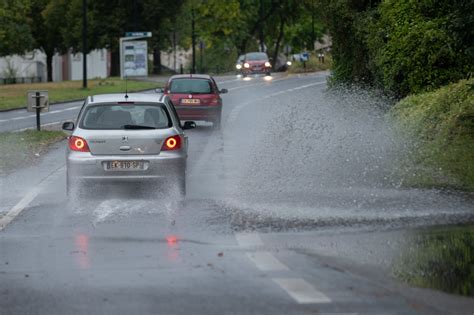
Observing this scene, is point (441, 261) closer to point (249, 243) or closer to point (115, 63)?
point (249, 243)

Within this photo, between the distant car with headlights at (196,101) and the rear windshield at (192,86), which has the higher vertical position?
the rear windshield at (192,86)

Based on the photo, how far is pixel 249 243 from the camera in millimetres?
11555

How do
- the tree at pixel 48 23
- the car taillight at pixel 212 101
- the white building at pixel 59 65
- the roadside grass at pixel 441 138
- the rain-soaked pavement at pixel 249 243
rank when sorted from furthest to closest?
the white building at pixel 59 65 < the tree at pixel 48 23 < the car taillight at pixel 212 101 < the roadside grass at pixel 441 138 < the rain-soaked pavement at pixel 249 243

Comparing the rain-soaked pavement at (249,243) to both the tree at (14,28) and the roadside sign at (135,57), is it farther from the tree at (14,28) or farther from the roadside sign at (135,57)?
the tree at (14,28)

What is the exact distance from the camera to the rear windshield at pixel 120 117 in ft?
52.3

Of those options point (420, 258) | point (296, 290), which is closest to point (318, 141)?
point (420, 258)

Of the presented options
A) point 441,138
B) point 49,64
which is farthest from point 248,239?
point 49,64

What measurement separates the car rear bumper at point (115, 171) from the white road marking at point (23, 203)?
0.76 m

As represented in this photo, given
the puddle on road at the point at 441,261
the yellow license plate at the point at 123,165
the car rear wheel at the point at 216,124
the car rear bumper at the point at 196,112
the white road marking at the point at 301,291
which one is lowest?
the car rear wheel at the point at 216,124

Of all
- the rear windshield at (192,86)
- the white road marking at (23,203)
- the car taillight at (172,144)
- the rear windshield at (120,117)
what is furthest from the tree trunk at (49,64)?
the car taillight at (172,144)

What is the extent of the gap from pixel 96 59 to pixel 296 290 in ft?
305

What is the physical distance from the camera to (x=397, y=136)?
20.5 meters

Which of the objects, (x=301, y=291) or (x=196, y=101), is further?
(x=196, y=101)

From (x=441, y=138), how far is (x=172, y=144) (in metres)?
4.95
